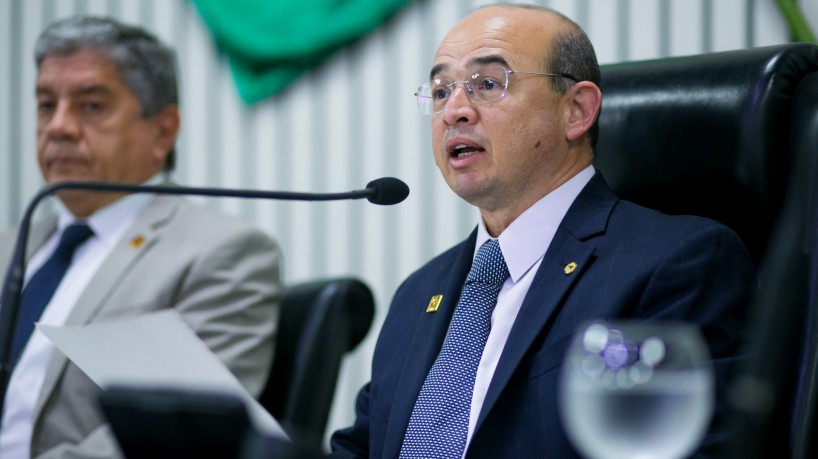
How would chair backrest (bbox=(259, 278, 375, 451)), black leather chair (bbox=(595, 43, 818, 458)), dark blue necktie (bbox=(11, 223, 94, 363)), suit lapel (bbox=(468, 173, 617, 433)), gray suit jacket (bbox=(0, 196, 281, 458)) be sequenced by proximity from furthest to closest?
dark blue necktie (bbox=(11, 223, 94, 363)), gray suit jacket (bbox=(0, 196, 281, 458)), chair backrest (bbox=(259, 278, 375, 451)), suit lapel (bbox=(468, 173, 617, 433)), black leather chair (bbox=(595, 43, 818, 458))

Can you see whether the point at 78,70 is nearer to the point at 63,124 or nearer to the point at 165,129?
the point at 63,124

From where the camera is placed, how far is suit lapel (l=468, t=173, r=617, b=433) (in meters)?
1.47

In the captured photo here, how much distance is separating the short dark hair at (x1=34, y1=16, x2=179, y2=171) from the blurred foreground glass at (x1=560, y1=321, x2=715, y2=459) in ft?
6.29

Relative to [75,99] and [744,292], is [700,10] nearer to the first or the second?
[744,292]

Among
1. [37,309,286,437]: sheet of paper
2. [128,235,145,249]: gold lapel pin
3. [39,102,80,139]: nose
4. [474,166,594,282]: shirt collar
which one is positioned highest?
[39,102,80,139]: nose

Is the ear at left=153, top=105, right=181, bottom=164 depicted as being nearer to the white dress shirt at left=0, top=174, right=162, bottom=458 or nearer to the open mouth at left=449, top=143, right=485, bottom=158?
the white dress shirt at left=0, top=174, right=162, bottom=458

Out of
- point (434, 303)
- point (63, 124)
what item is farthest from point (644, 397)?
point (63, 124)

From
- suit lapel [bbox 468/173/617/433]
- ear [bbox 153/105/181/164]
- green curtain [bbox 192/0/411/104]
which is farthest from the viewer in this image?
green curtain [bbox 192/0/411/104]

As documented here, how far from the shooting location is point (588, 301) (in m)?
1.49

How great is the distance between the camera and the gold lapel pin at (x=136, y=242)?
7.37 ft

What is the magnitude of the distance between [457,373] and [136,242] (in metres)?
0.98

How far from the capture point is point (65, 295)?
7.45 feet

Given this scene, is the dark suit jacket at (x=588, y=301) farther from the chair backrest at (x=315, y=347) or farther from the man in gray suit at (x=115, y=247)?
the man in gray suit at (x=115, y=247)

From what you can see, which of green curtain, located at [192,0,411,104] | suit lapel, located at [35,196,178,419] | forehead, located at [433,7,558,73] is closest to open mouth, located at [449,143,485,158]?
forehead, located at [433,7,558,73]
